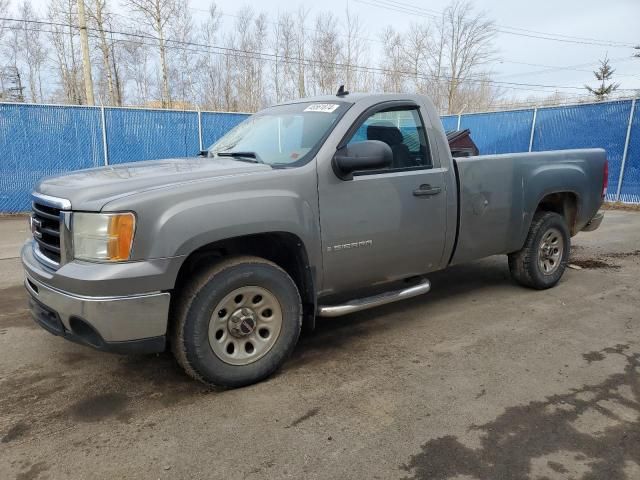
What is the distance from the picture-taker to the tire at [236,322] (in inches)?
112

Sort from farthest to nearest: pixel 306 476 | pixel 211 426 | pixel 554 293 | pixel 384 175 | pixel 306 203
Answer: pixel 554 293, pixel 384 175, pixel 306 203, pixel 211 426, pixel 306 476

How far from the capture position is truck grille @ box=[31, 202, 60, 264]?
2834mm

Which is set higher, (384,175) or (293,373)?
(384,175)

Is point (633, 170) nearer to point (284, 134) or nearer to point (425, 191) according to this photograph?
point (425, 191)

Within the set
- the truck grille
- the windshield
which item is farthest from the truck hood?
the windshield

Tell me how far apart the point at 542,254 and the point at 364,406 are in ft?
10.4

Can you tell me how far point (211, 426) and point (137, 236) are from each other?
1147 mm

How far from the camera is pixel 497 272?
5.99m

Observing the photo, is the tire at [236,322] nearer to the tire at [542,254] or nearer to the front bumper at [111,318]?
the front bumper at [111,318]

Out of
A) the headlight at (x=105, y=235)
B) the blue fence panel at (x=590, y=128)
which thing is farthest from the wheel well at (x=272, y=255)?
the blue fence panel at (x=590, y=128)

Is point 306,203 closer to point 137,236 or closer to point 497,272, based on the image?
point 137,236

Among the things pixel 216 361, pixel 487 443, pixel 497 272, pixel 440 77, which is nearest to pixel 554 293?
pixel 497 272

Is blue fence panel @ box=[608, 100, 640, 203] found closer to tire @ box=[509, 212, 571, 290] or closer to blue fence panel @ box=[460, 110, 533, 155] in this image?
blue fence panel @ box=[460, 110, 533, 155]

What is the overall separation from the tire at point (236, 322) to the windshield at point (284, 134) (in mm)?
868
